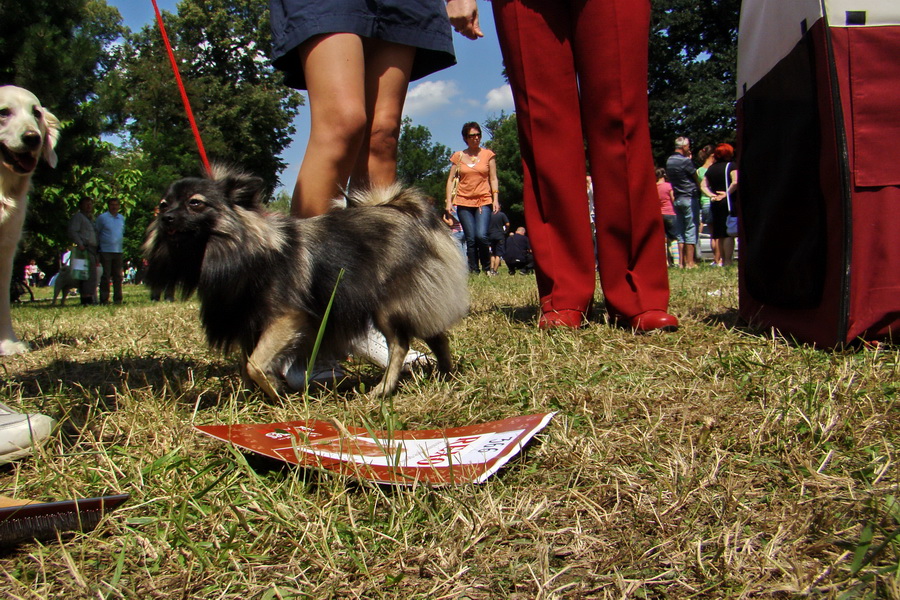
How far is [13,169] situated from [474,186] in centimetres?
715

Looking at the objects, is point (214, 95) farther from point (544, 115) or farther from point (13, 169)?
point (544, 115)

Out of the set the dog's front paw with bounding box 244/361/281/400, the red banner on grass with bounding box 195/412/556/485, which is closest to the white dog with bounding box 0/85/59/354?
the dog's front paw with bounding box 244/361/281/400

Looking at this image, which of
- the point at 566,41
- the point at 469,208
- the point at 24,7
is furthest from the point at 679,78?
the point at 566,41

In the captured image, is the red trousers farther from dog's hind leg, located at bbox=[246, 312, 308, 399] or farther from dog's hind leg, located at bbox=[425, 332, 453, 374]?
dog's hind leg, located at bbox=[246, 312, 308, 399]

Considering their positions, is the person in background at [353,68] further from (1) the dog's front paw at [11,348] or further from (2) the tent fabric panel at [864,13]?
(1) the dog's front paw at [11,348]

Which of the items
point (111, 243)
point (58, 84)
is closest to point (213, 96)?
point (58, 84)

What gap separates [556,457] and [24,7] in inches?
622

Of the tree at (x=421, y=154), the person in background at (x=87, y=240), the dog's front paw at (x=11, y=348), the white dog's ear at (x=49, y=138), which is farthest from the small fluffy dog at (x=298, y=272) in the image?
the tree at (x=421, y=154)

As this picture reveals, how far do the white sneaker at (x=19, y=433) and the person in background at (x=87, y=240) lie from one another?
12.1 meters

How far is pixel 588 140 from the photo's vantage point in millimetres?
3410

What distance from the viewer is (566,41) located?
3.34 m

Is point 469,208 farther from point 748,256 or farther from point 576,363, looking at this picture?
point 576,363

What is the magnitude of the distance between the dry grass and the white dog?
216 centimetres

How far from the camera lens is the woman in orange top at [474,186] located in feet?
34.1
